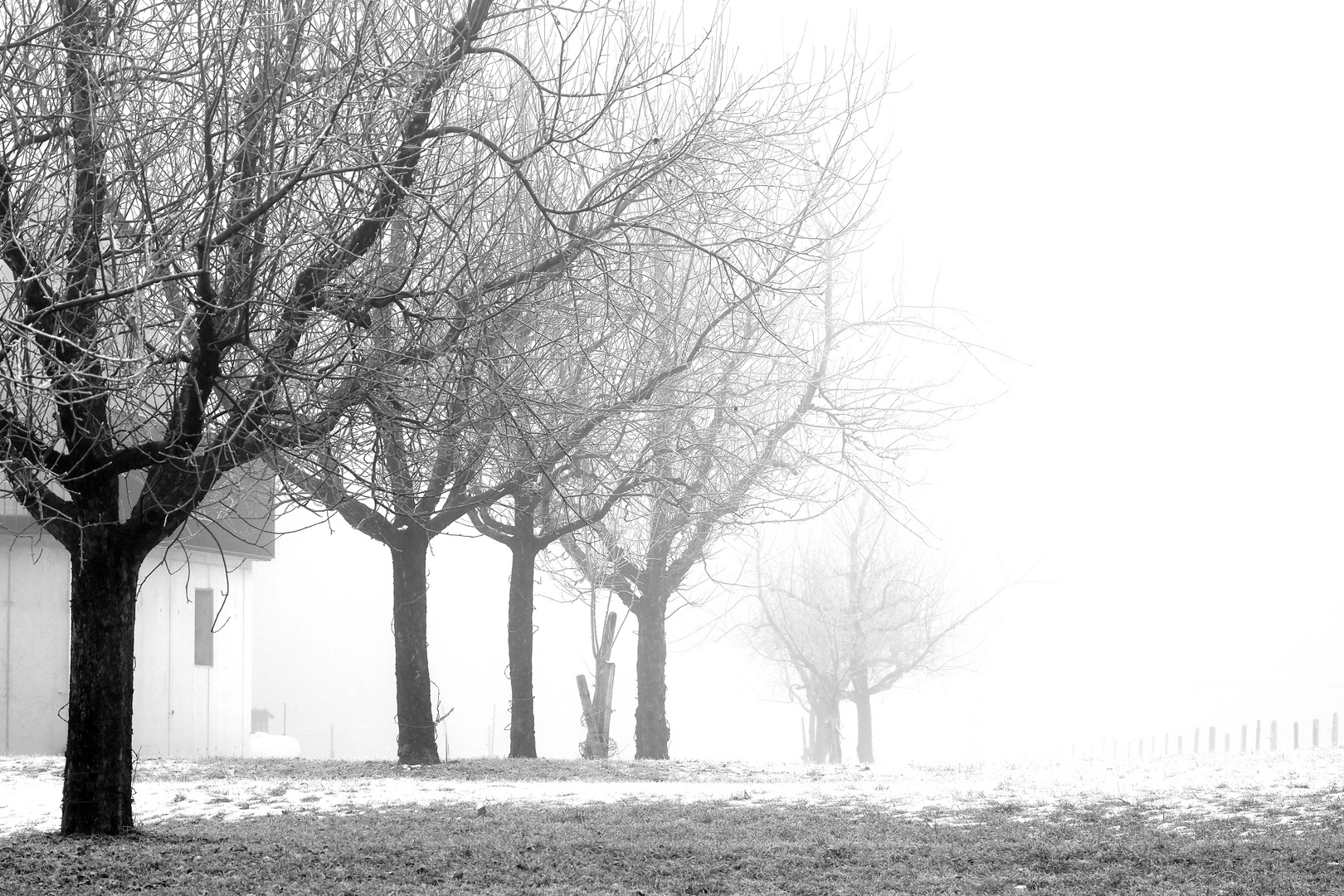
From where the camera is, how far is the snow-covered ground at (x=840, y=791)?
27.8ft

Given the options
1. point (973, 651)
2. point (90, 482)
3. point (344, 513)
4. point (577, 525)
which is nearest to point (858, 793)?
point (577, 525)

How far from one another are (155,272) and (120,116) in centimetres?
80

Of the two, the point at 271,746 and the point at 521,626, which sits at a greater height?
the point at 521,626

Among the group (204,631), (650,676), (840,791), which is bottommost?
(840,791)

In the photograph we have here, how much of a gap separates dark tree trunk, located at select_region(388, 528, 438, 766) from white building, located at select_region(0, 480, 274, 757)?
371 cm

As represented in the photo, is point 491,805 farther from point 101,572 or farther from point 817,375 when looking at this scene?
point 817,375

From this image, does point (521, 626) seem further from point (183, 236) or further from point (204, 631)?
point (183, 236)

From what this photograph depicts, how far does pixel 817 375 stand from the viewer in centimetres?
1355

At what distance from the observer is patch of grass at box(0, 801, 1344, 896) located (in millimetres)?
6078

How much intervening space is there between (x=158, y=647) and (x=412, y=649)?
27.1 ft

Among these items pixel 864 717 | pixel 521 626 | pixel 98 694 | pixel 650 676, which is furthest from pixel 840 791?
pixel 864 717

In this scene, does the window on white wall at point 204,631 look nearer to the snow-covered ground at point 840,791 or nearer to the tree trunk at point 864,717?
the snow-covered ground at point 840,791

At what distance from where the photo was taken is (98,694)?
720 cm

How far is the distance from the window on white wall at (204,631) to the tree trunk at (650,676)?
7497 mm
